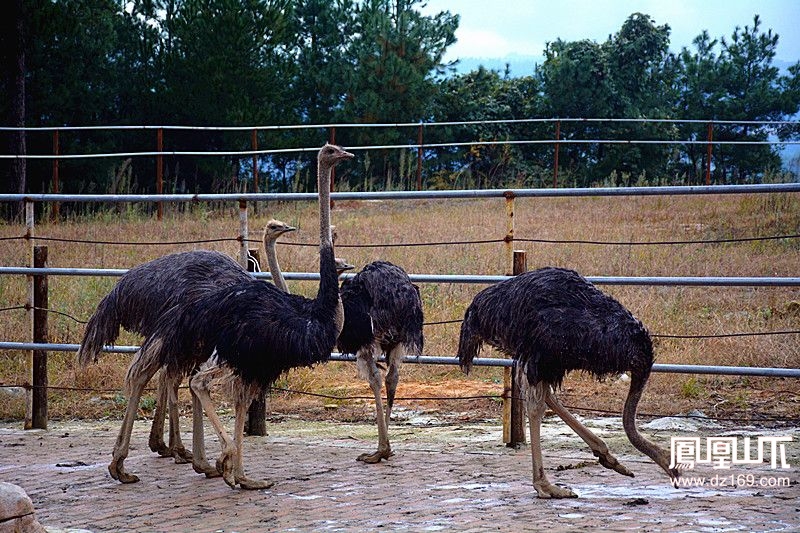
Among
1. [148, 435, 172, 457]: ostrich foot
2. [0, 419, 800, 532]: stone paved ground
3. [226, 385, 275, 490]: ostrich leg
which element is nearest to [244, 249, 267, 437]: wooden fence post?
[0, 419, 800, 532]: stone paved ground

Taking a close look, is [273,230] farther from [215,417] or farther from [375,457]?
[375,457]

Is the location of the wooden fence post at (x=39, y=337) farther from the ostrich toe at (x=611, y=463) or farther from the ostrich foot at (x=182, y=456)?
the ostrich toe at (x=611, y=463)

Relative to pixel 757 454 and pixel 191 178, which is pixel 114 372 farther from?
pixel 191 178

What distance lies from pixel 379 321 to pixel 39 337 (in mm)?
2458

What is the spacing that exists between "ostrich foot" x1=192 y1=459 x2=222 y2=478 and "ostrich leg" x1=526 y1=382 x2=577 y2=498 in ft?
5.41

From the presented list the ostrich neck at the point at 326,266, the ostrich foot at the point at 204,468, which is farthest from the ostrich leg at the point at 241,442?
the ostrich neck at the point at 326,266

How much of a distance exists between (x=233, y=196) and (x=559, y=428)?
232 cm

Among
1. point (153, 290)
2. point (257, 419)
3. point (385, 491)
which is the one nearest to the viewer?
point (385, 491)

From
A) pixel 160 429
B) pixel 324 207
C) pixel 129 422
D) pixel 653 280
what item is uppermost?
pixel 324 207

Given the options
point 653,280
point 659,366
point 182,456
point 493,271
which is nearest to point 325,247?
point 182,456

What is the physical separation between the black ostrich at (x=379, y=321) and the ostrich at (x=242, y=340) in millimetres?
483

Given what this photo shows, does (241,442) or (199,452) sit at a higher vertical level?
(241,442)

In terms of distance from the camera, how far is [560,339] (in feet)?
16.7

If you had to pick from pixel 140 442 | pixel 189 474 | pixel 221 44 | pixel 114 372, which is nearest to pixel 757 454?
pixel 189 474
